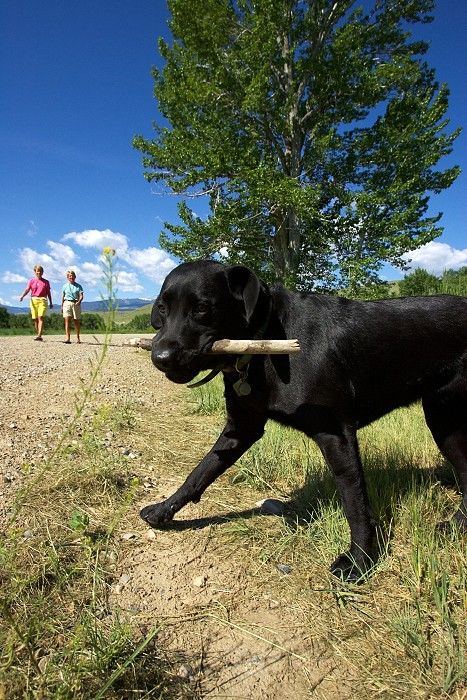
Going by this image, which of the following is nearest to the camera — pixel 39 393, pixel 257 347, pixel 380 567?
pixel 257 347

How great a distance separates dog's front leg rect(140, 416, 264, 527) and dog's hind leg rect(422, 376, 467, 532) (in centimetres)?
114

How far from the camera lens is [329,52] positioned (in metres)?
16.5

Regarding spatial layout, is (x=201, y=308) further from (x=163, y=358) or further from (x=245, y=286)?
(x=163, y=358)

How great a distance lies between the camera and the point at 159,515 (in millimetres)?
2447

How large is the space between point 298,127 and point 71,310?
12.3 m

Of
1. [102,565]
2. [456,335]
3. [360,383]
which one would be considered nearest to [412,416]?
[456,335]

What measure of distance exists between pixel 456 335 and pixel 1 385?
5272mm

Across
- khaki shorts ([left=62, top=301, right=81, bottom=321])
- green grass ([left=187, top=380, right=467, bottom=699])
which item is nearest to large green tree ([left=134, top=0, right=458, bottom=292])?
khaki shorts ([left=62, top=301, right=81, bottom=321])

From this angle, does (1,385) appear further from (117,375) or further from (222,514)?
(222,514)

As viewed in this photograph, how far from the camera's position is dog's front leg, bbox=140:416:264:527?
2516 mm

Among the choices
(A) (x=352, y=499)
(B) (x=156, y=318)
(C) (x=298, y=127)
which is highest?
(C) (x=298, y=127)

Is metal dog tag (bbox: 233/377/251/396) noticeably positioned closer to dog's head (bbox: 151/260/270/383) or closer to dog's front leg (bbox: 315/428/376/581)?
dog's head (bbox: 151/260/270/383)

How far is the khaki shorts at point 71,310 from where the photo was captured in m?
11.4

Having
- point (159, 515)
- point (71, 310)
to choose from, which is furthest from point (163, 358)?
point (71, 310)
